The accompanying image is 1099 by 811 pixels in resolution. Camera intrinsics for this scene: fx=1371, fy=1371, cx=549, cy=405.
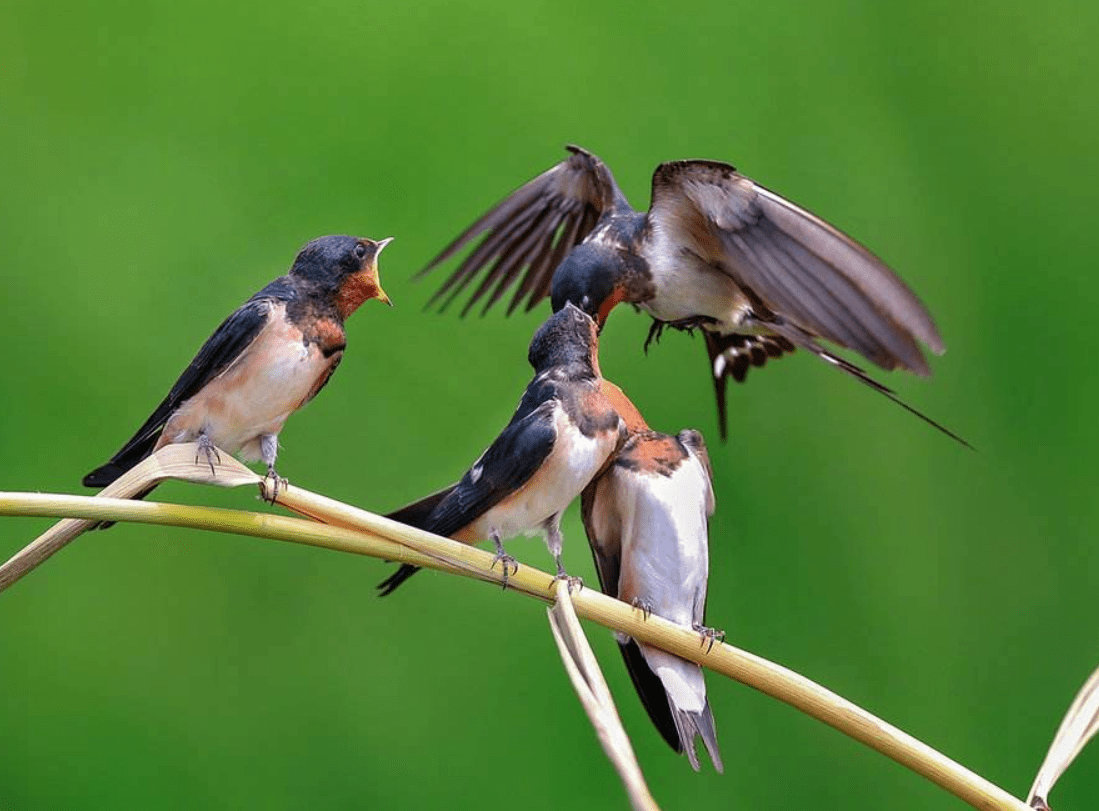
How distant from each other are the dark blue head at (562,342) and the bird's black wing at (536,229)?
0.24 m

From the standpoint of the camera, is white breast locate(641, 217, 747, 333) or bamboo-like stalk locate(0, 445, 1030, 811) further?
white breast locate(641, 217, 747, 333)

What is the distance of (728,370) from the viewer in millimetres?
1071

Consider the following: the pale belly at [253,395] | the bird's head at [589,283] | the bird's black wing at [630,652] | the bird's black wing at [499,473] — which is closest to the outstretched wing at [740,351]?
the bird's head at [589,283]

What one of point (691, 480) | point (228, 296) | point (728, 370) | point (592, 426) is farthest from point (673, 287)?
point (228, 296)

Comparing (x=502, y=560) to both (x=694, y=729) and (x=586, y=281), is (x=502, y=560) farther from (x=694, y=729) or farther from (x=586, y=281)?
(x=586, y=281)

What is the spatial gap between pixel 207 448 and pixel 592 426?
0.21 m

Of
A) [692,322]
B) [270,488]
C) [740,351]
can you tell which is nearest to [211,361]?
[270,488]

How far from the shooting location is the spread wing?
62 cm

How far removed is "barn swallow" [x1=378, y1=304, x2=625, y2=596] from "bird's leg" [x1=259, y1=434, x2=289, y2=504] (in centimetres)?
7

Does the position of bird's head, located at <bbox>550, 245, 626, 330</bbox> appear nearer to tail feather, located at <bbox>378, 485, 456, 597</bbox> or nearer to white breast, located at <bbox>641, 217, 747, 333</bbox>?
white breast, located at <bbox>641, 217, 747, 333</bbox>

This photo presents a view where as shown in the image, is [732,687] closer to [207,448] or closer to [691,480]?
[691,480]

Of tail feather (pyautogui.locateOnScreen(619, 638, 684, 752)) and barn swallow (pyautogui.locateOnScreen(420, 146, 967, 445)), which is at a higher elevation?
barn swallow (pyautogui.locateOnScreen(420, 146, 967, 445))

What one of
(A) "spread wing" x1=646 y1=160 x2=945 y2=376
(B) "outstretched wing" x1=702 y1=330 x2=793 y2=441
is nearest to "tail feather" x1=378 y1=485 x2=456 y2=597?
(A) "spread wing" x1=646 y1=160 x2=945 y2=376

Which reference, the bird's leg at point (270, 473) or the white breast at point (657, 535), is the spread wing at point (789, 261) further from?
the bird's leg at point (270, 473)
